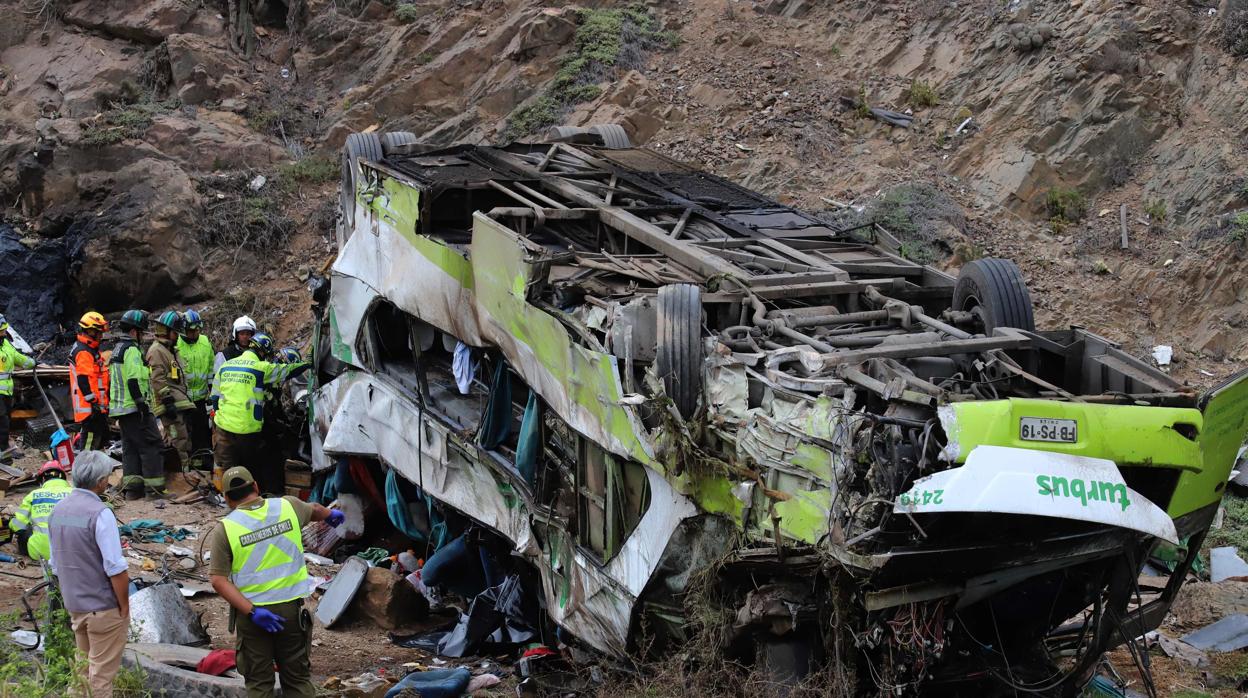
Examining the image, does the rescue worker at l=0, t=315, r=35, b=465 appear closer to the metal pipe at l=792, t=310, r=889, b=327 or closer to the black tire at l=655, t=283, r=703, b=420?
the black tire at l=655, t=283, r=703, b=420

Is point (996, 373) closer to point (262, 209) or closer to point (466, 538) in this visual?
point (466, 538)

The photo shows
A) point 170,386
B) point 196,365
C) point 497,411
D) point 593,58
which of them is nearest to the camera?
point 497,411

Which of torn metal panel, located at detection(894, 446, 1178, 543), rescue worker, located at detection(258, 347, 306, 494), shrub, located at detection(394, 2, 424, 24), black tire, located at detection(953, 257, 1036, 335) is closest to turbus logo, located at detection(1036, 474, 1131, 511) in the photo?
torn metal panel, located at detection(894, 446, 1178, 543)

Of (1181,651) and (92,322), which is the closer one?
(1181,651)

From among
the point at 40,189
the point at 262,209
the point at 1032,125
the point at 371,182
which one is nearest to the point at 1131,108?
the point at 1032,125

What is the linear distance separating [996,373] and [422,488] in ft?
13.3

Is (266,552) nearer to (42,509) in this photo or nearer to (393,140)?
(42,509)

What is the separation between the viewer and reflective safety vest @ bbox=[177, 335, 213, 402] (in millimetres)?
10023

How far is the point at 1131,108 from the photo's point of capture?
502 inches

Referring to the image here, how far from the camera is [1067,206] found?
41.1 feet

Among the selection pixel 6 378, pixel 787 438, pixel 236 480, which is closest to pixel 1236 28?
pixel 787 438

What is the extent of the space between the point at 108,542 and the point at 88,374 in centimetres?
508

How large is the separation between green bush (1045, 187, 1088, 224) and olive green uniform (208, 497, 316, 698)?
9716 millimetres

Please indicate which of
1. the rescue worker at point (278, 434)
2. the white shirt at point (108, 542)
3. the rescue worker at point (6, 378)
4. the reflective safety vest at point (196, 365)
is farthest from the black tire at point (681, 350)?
the rescue worker at point (6, 378)
